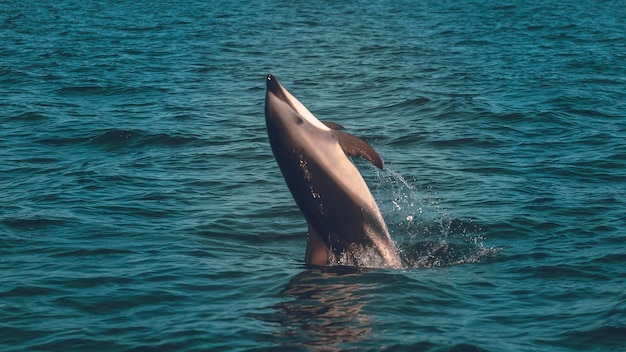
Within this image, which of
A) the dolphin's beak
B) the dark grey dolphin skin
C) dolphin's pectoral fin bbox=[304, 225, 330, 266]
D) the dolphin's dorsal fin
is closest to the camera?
the dark grey dolphin skin

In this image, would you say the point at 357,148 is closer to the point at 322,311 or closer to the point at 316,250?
the point at 316,250

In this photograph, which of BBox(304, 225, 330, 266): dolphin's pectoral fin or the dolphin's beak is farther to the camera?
BBox(304, 225, 330, 266): dolphin's pectoral fin

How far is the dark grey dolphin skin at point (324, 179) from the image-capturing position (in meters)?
17.0

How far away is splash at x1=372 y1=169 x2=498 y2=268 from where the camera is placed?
1927 cm

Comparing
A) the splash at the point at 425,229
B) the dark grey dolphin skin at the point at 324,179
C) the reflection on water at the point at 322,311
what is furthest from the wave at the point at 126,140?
the reflection on water at the point at 322,311

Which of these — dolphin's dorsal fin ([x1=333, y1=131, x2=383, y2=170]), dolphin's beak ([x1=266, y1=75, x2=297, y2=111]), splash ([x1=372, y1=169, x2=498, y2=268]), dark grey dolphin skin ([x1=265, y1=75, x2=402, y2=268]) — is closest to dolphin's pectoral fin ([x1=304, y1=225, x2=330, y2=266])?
dark grey dolphin skin ([x1=265, y1=75, x2=402, y2=268])

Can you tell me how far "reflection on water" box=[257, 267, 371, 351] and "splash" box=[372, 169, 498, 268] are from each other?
211 cm

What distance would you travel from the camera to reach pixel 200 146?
2939 centimetres

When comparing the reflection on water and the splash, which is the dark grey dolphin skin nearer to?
the reflection on water

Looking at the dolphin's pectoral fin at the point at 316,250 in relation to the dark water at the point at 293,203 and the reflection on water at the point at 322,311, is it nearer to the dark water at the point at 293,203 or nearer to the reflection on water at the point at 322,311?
the reflection on water at the point at 322,311

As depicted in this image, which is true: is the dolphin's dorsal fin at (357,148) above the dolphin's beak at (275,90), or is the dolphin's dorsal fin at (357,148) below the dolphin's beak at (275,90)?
below

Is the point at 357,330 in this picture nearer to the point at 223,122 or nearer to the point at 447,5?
the point at 223,122

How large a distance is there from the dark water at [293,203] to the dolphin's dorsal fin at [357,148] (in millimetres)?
1989

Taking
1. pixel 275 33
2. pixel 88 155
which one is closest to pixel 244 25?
pixel 275 33
